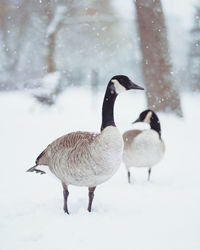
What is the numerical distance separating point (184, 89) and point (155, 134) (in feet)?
15.7

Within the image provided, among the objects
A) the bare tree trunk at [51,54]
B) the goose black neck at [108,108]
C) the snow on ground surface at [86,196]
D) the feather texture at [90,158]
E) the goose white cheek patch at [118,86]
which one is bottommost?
the snow on ground surface at [86,196]

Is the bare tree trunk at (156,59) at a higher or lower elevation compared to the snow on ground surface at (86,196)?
higher

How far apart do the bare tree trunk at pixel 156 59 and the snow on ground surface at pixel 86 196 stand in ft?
1.06

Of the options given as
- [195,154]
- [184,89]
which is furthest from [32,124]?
[184,89]

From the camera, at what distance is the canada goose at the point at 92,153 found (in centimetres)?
244

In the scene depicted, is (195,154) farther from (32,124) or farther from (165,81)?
(32,124)

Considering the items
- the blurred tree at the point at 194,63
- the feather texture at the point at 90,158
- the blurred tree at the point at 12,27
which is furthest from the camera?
the blurred tree at the point at 194,63

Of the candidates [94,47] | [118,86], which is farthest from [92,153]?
[94,47]

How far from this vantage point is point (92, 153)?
8.00 feet

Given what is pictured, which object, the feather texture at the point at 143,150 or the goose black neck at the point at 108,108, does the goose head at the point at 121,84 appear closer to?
the goose black neck at the point at 108,108

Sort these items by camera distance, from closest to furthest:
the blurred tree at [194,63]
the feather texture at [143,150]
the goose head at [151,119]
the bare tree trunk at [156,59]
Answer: the feather texture at [143,150], the goose head at [151,119], the bare tree trunk at [156,59], the blurred tree at [194,63]

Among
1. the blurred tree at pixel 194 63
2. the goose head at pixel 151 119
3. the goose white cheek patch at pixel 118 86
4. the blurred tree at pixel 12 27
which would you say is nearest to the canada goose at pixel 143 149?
the goose head at pixel 151 119

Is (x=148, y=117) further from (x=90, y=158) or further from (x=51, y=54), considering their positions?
(x=51, y=54)

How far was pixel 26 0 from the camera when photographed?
20.6ft
